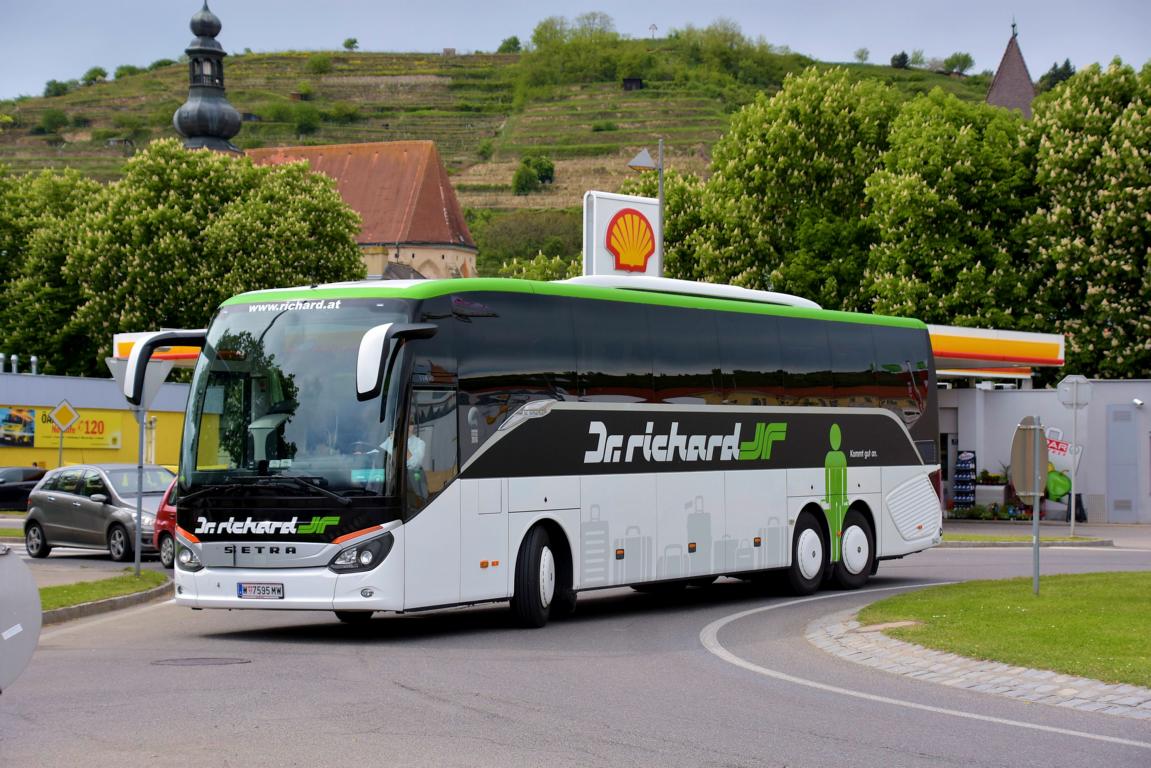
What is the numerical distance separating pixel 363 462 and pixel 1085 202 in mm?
38807

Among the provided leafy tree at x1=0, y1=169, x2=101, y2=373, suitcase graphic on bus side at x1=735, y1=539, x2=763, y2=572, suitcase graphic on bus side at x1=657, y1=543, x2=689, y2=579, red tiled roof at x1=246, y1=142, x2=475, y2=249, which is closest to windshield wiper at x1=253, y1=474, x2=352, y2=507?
suitcase graphic on bus side at x1=657, y1=543, x2=689, y2=579

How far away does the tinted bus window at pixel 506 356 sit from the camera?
15.3 meters

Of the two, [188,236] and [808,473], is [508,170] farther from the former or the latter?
[808,473]

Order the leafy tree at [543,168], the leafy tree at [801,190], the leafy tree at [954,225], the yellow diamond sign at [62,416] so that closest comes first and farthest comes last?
the yellow diamond sign at [62,416]
the leafy tree at [954,225]
the leafy tree at [801,190]
the leafy tree at [543,168]

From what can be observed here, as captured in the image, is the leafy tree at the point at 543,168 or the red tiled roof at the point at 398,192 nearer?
the red tiled roof at the point at 398,192

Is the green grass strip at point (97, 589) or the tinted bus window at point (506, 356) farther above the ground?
the tinted bus window at point (506, 356)

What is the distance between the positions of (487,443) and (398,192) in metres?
126

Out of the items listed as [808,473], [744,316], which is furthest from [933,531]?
[744,316]

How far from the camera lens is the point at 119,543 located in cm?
2703

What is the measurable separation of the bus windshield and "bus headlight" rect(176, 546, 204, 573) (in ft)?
1.90

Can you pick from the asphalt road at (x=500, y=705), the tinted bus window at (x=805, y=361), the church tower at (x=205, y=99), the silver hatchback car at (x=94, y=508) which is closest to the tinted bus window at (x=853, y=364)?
the tinted bus window at (x=805, y=361)

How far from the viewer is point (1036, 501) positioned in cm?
1711

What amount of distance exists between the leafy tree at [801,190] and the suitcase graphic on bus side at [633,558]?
3814 centimetres

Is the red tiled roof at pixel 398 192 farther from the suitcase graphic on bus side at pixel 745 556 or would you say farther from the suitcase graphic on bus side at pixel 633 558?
the suitcase graphic on bus side at pixel 633 558
